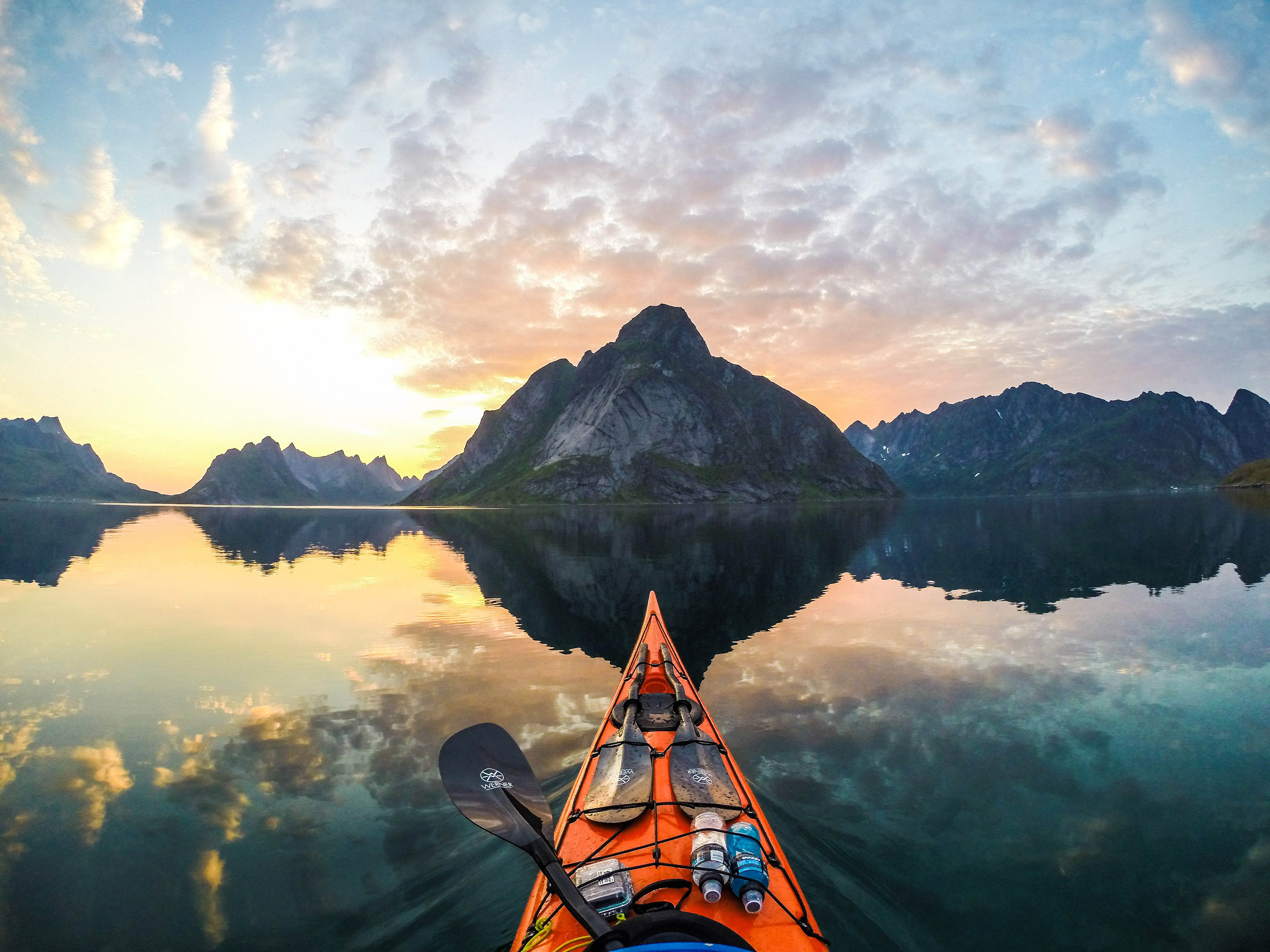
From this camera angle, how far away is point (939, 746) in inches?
551

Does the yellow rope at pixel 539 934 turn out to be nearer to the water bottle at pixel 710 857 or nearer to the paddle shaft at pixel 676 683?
the water bottle at pixel 710 857

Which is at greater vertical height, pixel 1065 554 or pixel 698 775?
pixel 698 775

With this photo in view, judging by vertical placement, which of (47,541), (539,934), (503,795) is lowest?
(47,541)

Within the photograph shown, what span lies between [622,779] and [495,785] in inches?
100

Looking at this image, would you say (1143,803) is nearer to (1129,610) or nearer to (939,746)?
(939,746)

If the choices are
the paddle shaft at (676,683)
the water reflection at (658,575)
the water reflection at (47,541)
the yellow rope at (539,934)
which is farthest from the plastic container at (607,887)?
the water reflection at (47,541)

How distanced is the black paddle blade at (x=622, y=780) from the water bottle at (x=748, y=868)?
1.73m

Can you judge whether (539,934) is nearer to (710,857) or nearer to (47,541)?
(710,857)

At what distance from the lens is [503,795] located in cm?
759

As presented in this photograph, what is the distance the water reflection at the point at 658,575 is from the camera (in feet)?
84.3

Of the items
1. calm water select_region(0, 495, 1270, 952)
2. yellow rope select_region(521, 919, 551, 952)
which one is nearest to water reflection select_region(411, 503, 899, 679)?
calm water select_region(0, 495, 1270, 952)

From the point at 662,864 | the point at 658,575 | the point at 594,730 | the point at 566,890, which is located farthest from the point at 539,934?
the point at 658,575

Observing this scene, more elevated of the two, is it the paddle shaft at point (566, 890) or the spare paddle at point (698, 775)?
the paddle shaft at point (566, 890)

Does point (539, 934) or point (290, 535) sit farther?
point (290, 535)
